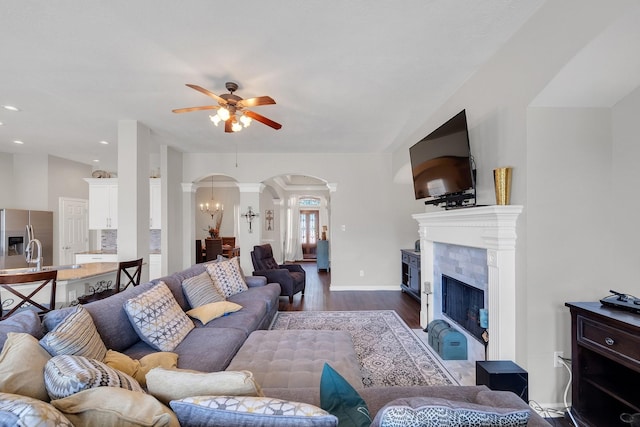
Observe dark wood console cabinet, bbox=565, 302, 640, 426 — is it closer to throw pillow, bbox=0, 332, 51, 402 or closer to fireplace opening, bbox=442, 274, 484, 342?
fireplace opening, bbox=442, 274, 484, 342

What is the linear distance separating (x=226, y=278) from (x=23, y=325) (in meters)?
2.22

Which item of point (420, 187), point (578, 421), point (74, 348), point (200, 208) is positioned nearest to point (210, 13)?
point (74, 348)

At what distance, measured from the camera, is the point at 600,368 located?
6.07ft

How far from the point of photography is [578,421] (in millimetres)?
1872

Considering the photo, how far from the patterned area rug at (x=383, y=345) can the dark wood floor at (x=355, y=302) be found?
0.21 metres

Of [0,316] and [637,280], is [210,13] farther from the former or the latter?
[637,280]

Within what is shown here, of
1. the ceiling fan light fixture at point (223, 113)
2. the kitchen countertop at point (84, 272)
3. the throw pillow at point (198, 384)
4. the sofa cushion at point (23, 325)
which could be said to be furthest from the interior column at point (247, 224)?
the throw pillow at point (198, 384)

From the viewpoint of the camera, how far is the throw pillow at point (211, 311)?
105 inches

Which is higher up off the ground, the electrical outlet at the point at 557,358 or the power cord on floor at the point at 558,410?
the electrical outlet at the point at 557,358

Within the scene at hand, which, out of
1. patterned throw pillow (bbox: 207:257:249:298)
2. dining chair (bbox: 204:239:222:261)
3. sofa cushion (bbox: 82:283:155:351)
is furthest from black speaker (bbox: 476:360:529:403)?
dining chair (bbox: 204:239:222:261)

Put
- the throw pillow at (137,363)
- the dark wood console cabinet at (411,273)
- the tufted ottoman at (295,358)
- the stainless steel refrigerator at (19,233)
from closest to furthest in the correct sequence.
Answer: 1. the throw pillow at (137,363)
2. the tufted ottoman at (295,358)
3. the dark wood console cabinet at (411,273)
4. the stainless steel refrigerator at (19,233)

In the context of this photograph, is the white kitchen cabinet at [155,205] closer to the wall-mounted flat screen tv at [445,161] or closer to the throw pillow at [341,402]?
the wall-mounted flat screen tv at [445,161]

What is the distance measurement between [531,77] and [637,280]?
1.55 m

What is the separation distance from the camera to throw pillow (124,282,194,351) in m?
2.05
